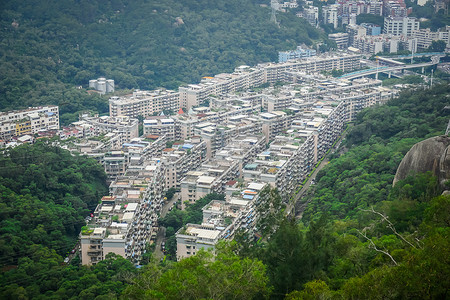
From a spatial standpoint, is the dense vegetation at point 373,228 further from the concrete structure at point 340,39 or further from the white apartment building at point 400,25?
the concrete structure at point 340,39

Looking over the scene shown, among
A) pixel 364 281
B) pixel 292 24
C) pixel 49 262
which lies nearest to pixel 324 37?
pixel 292 24

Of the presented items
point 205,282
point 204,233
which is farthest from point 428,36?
point 205,282

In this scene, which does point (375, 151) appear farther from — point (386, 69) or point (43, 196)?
point (386, 69)

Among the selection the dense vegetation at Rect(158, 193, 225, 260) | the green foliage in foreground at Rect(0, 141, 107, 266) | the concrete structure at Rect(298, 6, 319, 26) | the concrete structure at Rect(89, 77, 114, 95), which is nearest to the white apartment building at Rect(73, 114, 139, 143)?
the green foliage in foreground at Rect(0, 141, 107, 266)

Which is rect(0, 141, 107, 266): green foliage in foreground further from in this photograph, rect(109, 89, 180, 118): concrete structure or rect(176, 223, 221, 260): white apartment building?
rect(109, 89, 180, 118): concrete structure

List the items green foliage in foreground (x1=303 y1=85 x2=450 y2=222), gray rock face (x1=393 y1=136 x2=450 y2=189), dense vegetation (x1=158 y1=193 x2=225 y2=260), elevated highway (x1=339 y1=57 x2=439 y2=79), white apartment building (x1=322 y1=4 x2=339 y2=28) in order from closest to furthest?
1. gray rock face (x1=393 y1=136 x2=450 y2=189)
2. green foliage in foreground (x1=303 y1=85 x2=450 y2=222)
3. dense vegetation (x1=158 y1=193 x2=225 y2=260)
4. elevated highway (x1=339 y1=57 x2=439 y2=79)
5. white apartment building (x1=322 y1=4 x2=339 y2=28)

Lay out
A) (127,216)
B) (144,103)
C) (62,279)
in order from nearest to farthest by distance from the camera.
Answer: (62,279) → (127,216) → (144,103)

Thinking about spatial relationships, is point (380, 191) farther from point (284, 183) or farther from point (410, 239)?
point (410, 239)

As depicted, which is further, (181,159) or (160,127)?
(160,127)

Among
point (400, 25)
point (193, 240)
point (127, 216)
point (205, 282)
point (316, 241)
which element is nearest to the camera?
point (205, 282)
